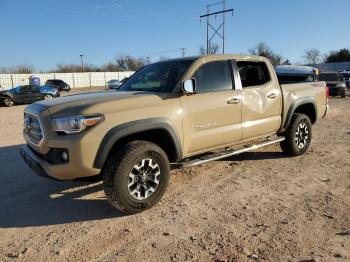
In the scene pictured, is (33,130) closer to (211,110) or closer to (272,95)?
(211,110)

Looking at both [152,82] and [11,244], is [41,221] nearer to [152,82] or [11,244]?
[11,244]

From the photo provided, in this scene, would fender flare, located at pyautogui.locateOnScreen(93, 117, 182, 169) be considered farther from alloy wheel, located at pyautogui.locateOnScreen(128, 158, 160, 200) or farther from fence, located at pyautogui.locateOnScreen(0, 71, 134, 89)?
fence, located at pyautogui.locateOnScreen(0, 71, 134, 89)

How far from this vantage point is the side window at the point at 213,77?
535 centimetres

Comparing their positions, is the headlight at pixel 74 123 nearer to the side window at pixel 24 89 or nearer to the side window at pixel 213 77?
the side window at pixel 213 77

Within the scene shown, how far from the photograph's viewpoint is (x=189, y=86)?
4895mm

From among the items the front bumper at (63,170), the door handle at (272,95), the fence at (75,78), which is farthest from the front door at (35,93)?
the fence at (75,78)

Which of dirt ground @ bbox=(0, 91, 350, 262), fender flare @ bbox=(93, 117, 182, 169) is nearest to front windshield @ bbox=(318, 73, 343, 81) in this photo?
dirt ground @ bbox=(0, 91, 350, 262)

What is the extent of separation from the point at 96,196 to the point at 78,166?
3.97ft

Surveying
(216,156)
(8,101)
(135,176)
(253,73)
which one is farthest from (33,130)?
(8,101)

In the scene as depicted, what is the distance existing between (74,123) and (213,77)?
230 centimetres

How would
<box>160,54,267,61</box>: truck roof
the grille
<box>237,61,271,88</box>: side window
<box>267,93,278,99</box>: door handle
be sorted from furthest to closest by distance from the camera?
<box>267,93,278,99</box>: door handle, <box>237,61,271,88</box>: side window, <box>160,54,267,61</box>: truck roof, the grille

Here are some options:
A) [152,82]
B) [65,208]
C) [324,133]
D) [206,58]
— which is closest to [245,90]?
[206,58]

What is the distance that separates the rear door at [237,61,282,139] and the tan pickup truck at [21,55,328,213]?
0.02 m

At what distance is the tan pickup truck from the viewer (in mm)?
4219
